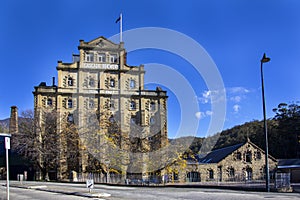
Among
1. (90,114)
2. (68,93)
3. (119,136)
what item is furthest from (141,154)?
(68,93)

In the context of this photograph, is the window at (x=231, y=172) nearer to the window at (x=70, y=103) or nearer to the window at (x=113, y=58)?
the window at (x=113, y=58)

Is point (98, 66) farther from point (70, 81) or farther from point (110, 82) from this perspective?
point (70, 81)

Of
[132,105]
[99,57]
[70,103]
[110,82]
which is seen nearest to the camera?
[70,103]

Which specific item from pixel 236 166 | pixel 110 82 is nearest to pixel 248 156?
pixel 236 166

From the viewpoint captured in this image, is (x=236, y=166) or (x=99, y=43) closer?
(x=236, y=166)

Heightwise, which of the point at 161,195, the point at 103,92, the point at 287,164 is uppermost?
the point at 103,92

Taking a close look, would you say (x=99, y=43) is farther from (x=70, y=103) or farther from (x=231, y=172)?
(x=231, y=172)

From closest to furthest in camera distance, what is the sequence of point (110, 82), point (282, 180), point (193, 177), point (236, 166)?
point (282, 180)
point (193, 177)
point (236, 166)
point (110, 82)

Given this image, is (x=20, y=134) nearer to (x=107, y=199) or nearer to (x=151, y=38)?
(x=151, y=38)

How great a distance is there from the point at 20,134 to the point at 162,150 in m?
21.3

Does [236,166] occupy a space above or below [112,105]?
below

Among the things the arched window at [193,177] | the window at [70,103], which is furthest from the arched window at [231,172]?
the window at [70,103]

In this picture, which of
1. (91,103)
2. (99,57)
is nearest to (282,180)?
(91,103)

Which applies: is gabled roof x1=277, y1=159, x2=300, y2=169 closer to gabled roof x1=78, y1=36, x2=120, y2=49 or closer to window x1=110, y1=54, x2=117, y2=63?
window x1=110, y1=54, x2=117, y2=63
